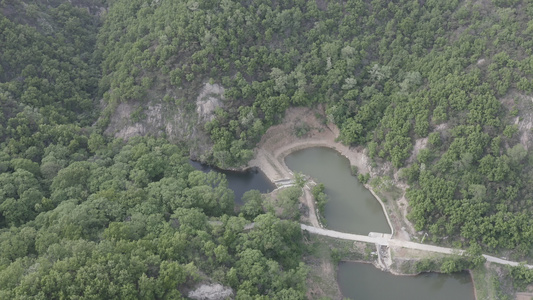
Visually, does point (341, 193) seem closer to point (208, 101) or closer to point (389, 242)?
point (389, 242)

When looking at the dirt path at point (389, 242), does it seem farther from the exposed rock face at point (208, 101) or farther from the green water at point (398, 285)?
the exposed rock face at point (208, 101)

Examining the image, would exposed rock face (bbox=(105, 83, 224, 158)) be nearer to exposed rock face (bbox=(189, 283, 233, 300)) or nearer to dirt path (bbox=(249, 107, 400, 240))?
dirt path (bbox=(249, 107, 400, 240))

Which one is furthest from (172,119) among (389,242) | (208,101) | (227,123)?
Answer: (389,242)

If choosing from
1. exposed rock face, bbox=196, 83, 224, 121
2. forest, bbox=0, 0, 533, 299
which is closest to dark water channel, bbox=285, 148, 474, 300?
forest, bbox=0, 0, 533, 299

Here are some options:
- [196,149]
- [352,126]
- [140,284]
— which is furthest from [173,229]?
[352,126]

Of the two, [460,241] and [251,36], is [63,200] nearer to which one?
[251,36]

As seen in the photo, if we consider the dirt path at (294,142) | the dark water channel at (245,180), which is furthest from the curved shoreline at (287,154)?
the dark water channel at (245,180)
